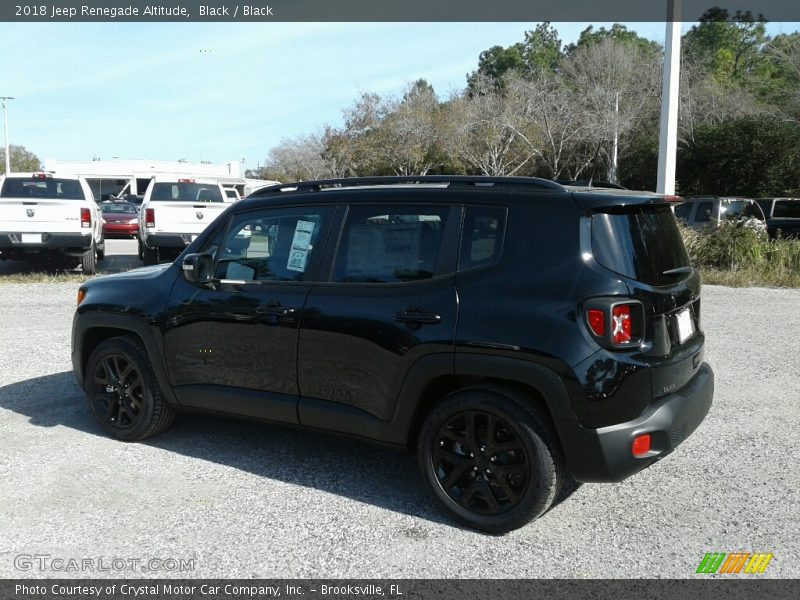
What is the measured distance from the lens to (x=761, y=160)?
31.7 meters

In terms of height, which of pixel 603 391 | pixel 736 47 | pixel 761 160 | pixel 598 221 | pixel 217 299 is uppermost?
pixel 736 47

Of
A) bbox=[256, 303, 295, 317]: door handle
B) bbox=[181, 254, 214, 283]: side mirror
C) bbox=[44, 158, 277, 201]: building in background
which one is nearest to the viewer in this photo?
bbox=[256, 303, 295, 317]: door handle

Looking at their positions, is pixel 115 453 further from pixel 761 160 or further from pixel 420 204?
pixel 761 160

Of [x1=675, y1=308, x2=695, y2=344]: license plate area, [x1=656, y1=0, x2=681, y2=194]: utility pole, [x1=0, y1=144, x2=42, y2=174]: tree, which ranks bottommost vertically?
[x1=675, y1=308, x2=695, y2=344]: license plate area

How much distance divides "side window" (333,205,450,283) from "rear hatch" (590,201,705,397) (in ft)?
2.88

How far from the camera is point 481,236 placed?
399cm

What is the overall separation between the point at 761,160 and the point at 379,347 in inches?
1271

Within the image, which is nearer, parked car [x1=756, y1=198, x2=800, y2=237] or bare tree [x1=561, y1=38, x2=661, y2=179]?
parked car [x1=756, y1=198, x2=800, y2=237]

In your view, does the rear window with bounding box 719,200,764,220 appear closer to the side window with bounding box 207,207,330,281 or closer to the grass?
A: the grass

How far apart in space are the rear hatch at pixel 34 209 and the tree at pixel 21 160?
250ft

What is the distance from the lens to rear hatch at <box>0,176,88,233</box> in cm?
1323

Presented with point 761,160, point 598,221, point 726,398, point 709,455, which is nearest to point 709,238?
point 726,398
